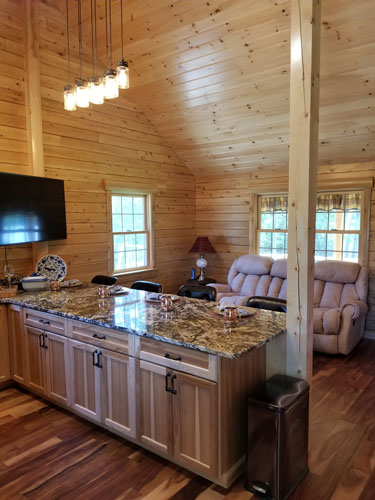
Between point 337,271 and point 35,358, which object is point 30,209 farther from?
point 337,271

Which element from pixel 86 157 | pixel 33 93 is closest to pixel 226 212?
pixel 86 157

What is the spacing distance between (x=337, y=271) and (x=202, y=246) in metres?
2.16

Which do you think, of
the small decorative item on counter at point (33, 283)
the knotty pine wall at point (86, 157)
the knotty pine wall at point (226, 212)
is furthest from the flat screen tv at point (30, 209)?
the knotty pine wall at point (226, 212)

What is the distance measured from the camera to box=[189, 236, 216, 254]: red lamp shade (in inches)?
238

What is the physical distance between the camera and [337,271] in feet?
15.5

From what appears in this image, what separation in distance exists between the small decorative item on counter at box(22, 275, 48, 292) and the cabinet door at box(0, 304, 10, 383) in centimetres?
32

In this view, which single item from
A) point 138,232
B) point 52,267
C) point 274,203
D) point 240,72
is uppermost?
point 240,72

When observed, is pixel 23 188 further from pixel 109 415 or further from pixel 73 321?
pixel 109 415

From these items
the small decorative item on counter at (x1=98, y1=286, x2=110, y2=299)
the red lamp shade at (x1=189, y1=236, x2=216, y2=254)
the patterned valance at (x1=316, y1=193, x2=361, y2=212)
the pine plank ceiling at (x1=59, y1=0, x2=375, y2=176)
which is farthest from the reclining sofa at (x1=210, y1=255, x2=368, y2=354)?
the small decorative item on counter at (x1=98, y1=286, x2=110, y2=299)

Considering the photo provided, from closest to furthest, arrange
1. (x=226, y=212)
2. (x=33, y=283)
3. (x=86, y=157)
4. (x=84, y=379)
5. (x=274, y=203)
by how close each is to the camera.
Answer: (x=84, y=379), (x=33, y=283), (x=86, y=157), (x=274, y=203), (x=226, y=212)

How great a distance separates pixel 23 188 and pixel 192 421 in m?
2.89

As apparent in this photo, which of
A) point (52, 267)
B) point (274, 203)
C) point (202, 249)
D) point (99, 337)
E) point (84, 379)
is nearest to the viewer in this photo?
point (99, 337)

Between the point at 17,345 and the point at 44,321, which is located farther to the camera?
the point at 17,345

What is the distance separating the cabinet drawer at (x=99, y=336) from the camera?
8.28 ft
